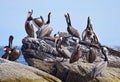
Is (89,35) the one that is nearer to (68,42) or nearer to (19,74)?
(68,42)

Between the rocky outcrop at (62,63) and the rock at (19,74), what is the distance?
2.16 meters

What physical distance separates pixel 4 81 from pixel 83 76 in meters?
4.24

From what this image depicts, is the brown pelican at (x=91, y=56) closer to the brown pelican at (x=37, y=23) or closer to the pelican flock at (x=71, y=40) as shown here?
the pelican flock at (x=71, y=40)

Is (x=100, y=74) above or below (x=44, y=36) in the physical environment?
below

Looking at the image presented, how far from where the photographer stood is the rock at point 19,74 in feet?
51.0

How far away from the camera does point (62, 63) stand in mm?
19359

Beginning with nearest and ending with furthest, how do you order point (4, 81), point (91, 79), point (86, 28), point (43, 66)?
point (4, 81)
point (91, 79)
point (43, 66)
point (86, 28)

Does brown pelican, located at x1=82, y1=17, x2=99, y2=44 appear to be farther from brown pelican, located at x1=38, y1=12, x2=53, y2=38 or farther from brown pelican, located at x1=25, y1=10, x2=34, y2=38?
brown pelican, located at x1=25, y1=10, x2=34, y2=38

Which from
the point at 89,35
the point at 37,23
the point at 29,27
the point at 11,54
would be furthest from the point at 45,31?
the point at 89,35

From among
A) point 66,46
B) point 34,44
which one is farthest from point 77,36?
point 34,44

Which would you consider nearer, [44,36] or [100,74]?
[100,74]

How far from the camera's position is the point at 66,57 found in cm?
1977

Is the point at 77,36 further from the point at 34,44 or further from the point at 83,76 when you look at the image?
the point at 83,76

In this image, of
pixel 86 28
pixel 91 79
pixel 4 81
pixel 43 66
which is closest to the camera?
pixel 4 81
